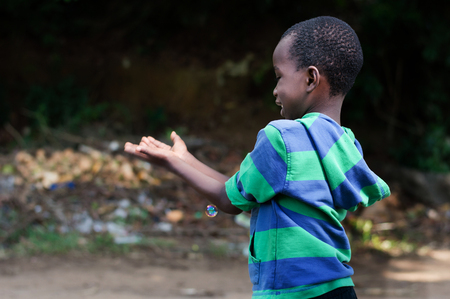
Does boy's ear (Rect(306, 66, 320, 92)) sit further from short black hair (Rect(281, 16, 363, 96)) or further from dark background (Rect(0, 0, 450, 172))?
dark background (Rect(0, 0, 450, 172))

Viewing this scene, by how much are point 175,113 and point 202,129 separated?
59 cm

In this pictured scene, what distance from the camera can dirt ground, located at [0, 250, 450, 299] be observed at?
3.32m

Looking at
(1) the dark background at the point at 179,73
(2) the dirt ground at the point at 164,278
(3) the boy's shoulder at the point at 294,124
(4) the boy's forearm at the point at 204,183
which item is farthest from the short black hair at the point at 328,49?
(1) the dark background at the point at 179,73

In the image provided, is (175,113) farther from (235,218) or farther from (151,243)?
(151,243)

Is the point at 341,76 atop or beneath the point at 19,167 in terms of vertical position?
beneath

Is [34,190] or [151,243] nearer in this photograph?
[151,243]

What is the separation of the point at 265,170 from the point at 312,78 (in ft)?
1.12

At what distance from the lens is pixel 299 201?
1.27 m

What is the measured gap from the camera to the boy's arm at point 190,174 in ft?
4.57

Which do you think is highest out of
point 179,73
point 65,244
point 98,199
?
point 179,73

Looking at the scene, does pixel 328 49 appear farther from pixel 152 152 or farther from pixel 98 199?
pixel 98 199

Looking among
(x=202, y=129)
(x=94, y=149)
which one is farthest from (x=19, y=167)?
(x=202, y=129)

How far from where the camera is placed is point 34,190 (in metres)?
4.80

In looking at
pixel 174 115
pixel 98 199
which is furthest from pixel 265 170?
pixel 174 115
